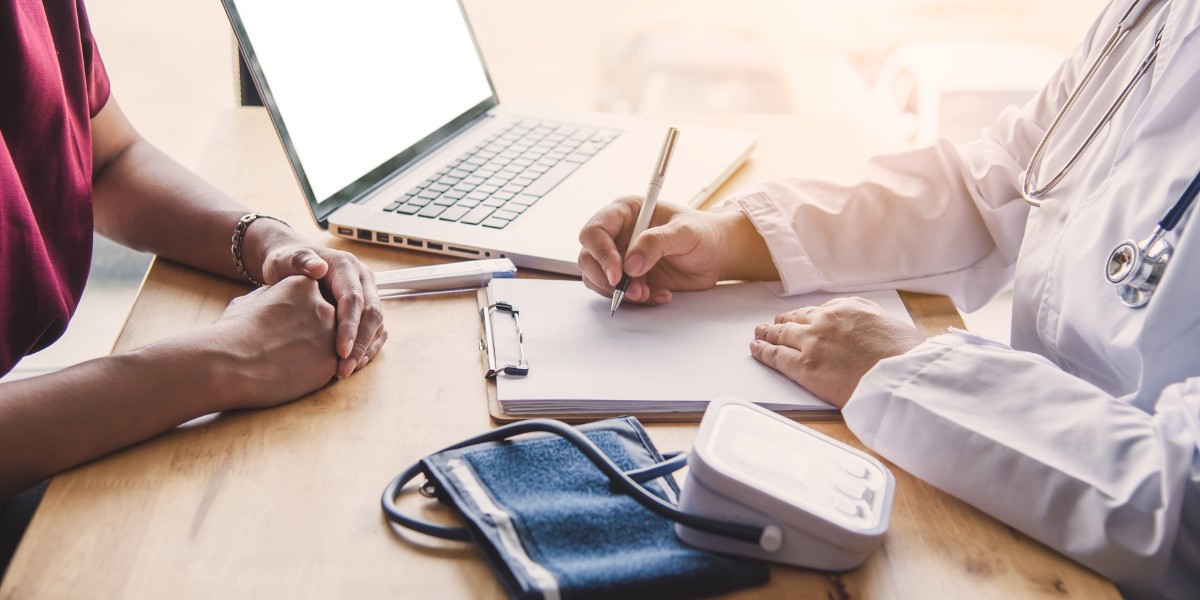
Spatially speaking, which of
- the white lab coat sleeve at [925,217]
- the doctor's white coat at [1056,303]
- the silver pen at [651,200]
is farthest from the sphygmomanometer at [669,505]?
the white lab coat sleeve at [925,217]

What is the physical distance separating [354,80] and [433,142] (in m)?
0.15

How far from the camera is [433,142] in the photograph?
4.08 feet

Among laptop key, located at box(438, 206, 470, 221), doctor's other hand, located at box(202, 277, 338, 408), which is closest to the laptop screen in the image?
laptop key, located at box(438, 206, 470, 221)

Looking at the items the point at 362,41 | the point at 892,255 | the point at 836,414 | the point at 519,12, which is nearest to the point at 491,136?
the point at 362,41

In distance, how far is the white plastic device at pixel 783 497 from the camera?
600 mm

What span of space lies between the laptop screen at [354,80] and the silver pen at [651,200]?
36 centimetres

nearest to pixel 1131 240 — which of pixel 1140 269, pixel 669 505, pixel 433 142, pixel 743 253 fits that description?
pixel 1140 269

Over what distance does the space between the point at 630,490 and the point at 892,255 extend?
1.77ft

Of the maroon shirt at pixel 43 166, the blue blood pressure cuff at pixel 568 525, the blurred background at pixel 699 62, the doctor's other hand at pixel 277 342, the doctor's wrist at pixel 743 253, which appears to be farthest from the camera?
the blurred background at pixel 699 62

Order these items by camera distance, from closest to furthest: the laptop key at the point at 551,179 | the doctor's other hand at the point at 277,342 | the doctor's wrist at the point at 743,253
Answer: the doctor's other hand at the point at 277,342 < the doctor's wrist at the point at 743,253 < the laptop key at the point at 551,179

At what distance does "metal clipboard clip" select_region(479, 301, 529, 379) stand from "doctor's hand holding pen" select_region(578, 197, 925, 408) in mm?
100

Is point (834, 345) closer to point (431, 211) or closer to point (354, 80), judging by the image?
point (431, 211)

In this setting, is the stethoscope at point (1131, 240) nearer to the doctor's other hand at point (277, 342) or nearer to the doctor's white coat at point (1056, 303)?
the doctor's white coat at point (1056, 303)

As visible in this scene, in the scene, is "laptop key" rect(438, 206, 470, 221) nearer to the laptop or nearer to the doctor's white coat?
the laptop
